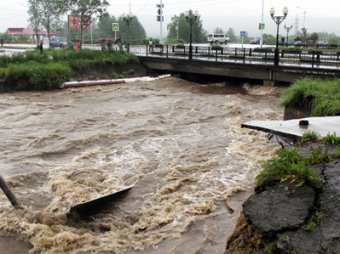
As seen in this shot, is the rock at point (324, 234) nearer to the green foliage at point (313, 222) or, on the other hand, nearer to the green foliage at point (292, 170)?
the green foliage at point (313, 222)

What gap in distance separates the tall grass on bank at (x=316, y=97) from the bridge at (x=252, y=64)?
7079 millimetres

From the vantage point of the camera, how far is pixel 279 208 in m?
4.90

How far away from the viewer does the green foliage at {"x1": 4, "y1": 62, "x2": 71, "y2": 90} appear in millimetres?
25906

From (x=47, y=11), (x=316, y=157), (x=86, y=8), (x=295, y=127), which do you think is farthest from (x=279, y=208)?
(x=47, y=11)

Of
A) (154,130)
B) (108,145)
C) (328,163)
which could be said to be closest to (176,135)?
(154,130)

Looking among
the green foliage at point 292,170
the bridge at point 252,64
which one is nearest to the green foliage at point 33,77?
the bridge at point 252,64

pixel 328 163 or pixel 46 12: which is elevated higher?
pixel 46 12

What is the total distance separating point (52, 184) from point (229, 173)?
4.15 metres

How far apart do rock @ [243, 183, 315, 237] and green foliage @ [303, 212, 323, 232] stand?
67 mm

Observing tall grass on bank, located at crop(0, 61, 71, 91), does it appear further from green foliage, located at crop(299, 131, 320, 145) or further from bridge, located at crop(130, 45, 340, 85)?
green foliage, located at crop(299, 131, 320, 145)

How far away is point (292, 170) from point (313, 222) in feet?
2.59

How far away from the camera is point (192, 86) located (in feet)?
90.4

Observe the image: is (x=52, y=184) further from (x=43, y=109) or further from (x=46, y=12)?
(x=46, y=12)

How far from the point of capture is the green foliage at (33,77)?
2591 centimetres
